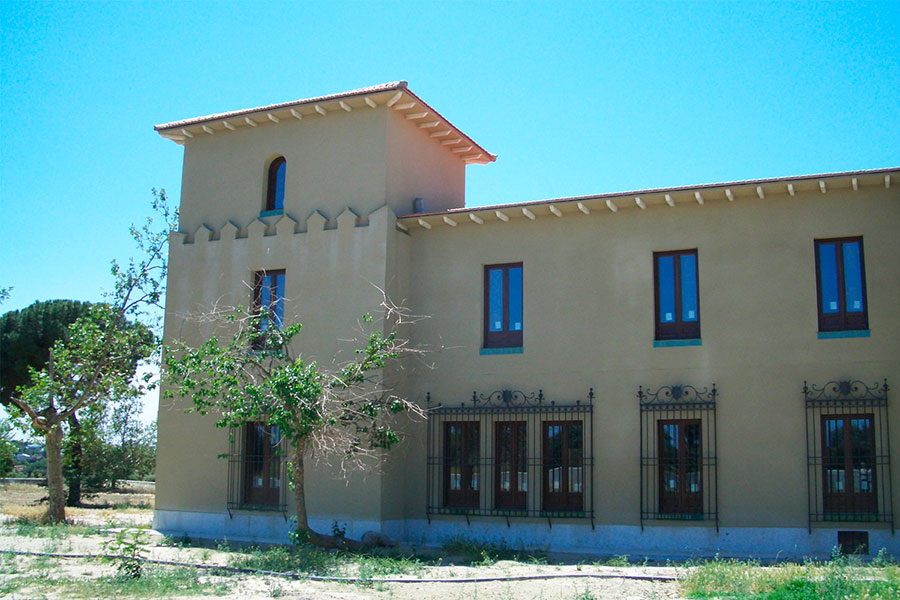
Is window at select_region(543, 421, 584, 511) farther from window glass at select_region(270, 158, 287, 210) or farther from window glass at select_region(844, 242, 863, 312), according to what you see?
window glass at select_region(270, 158, 287, 210)

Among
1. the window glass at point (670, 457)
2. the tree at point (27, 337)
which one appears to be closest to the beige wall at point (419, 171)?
the window glass at point (670, 457)

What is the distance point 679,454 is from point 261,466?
8.72 meters

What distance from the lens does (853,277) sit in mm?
16531

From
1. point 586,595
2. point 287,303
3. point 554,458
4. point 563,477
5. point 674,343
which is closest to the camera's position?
point 586,595

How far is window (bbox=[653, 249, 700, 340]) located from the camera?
57.1ft

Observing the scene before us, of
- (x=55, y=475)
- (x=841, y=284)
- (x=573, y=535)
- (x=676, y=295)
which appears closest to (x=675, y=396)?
(x=676, y=295)

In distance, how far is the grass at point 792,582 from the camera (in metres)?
10.8

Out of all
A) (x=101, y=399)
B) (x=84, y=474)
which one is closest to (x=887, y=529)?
(x=101, y=399)

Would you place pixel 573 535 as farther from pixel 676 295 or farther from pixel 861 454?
pixel 861 454

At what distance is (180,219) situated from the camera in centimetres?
2133

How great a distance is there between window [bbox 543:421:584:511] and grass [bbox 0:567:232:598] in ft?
22.4

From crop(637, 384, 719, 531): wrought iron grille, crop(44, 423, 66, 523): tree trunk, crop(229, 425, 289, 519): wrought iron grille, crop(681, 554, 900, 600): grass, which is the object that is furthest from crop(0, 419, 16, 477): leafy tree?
crop(681, 554, 900, 600): grass

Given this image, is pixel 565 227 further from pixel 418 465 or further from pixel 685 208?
pixel 418 465

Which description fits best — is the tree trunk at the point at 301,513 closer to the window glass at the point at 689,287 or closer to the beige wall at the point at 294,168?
the beige wall at the point at 294,168
